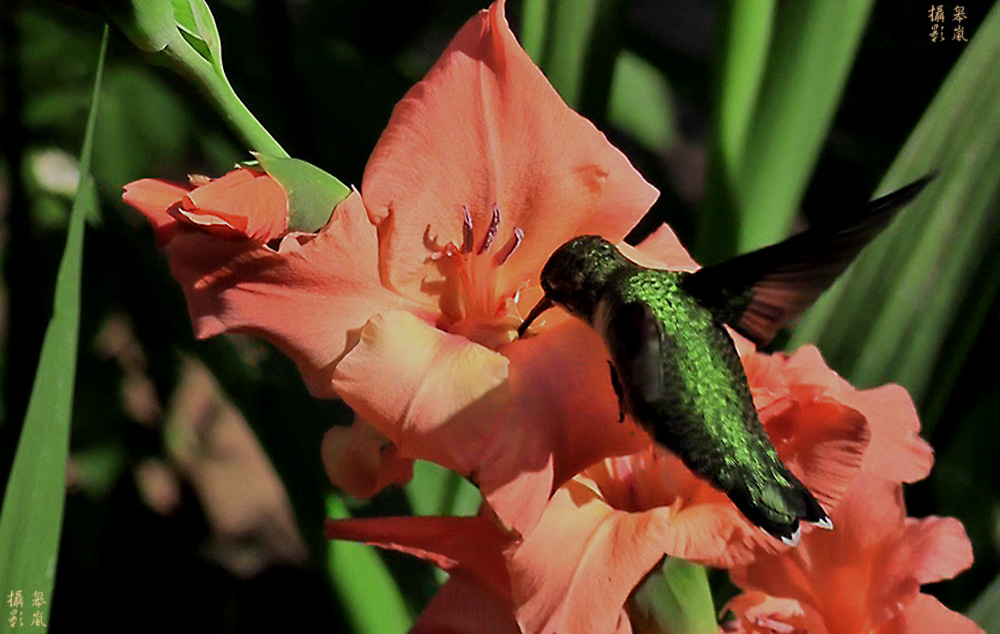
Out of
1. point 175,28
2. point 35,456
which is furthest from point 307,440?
point 175,28

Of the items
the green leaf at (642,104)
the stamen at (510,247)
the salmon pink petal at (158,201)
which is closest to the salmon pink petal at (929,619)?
the stamen at (510,247)

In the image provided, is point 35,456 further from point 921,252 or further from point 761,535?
point 921,252

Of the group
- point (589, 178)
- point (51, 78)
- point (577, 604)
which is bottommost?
point (51, 78)

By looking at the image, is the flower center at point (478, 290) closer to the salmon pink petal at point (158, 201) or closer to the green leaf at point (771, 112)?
the salmon pink petal at point (158, 201)

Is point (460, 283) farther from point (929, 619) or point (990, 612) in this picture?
point (990, 612)

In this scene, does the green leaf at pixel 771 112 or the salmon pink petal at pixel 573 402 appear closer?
the salmon pink petal at pixel 573 402

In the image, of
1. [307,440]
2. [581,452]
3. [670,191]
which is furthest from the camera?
[670,191]
